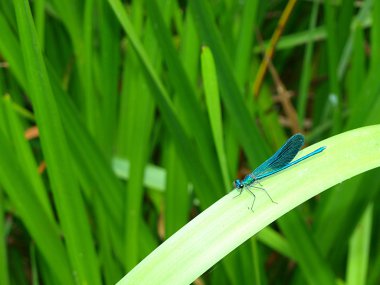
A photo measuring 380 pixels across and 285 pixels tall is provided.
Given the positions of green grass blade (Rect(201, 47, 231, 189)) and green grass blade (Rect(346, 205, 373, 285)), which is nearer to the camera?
green grass blade (Rect(201, 47, 231, 189))

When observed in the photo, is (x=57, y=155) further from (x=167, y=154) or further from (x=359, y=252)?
(x=359, y=252)

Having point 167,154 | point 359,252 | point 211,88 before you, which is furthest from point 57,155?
point 359,252

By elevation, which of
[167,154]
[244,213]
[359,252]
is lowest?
[359,252]

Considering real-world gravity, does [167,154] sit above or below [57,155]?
above

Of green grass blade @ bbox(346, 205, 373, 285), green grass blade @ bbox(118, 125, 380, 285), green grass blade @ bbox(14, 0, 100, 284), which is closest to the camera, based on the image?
green grass blade @ bbox(118, 125, 380, 285)

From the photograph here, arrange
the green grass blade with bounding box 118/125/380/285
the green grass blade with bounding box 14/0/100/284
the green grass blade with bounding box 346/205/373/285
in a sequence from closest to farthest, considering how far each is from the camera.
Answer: the green grass blade with bounding box 118/125/380/285, the green grass blade with bounding box 14/0/100/284, the green grass blade with bounding box 346/205/373/285

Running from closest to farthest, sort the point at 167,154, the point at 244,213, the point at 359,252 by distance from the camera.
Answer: the point at 244,213 → the point at 359,252 → the point at 167,154

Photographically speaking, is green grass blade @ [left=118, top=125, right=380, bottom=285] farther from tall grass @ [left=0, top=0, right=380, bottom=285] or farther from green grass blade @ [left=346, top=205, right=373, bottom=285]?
green grass blade @ [left=346, top=205, right=373, bottom=285]

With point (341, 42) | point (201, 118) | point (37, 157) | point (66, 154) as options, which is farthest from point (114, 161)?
point (341, 42)

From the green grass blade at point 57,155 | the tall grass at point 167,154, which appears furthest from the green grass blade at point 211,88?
the green grass blade at point 57,155

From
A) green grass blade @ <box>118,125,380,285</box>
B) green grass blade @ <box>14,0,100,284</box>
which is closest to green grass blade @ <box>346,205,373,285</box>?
green grass blade @ <box>118,125,380,285</box>
